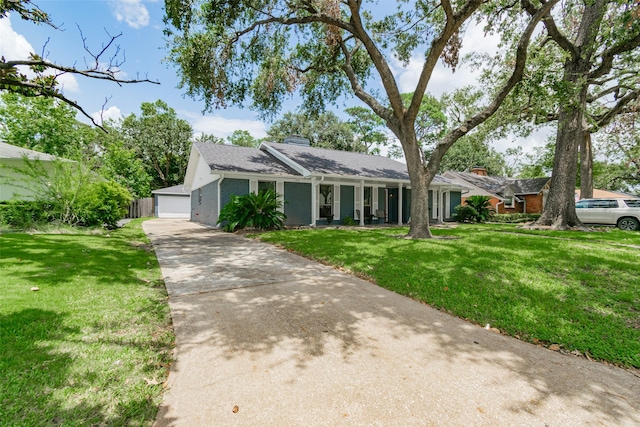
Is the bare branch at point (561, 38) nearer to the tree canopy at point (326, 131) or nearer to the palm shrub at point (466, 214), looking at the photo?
the palm shrub at point (466, 214)

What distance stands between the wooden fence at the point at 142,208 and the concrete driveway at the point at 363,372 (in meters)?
25.6

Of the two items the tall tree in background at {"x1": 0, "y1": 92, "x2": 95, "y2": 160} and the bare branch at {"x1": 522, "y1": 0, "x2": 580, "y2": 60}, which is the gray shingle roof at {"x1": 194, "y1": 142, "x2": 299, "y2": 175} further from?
the tall tree in background at {"x1": 0, "y1": 92, "x2": 95, "y2": 160}

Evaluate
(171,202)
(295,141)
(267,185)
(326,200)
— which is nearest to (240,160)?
(267,185)

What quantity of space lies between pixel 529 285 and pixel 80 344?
5.56 m

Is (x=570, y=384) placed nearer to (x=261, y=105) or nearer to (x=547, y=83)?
(x=547, y=83)

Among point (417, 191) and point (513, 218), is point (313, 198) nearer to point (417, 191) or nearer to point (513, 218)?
point (417, 191)

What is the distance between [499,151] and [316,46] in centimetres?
4987

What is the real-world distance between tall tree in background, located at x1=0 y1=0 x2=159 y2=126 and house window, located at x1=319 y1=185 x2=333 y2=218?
33.1 feet

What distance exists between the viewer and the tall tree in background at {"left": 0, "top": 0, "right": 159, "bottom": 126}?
4.88 metres

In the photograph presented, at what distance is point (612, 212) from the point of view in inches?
557

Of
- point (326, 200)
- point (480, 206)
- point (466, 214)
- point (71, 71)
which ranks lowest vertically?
point (466, 214)

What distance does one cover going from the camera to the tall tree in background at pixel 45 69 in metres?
4.88

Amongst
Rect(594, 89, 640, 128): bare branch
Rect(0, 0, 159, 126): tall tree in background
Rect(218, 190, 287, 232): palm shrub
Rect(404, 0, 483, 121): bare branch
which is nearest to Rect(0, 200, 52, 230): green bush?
Rect(218, 190, 287, 232): palm shrub

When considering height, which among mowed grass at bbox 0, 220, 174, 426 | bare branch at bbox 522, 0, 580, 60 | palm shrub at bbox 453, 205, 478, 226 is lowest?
mowed grass at bbox 0, 220, 174, 426
